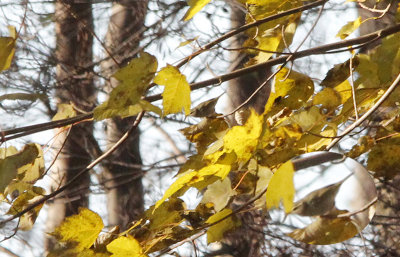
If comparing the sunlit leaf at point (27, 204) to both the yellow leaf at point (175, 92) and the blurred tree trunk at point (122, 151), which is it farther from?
the blurred tree trunk at point (122, 151)

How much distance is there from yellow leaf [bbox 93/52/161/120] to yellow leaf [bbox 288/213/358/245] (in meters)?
0.22

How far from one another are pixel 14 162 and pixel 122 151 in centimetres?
217

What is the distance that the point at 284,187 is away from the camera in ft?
1.71

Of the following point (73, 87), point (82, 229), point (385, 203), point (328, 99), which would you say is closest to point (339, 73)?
point (328, 99)

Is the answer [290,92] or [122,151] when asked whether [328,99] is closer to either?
[290,92]

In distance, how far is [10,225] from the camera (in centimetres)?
240

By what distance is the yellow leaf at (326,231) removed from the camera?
640mm

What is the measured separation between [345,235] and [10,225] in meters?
2.04

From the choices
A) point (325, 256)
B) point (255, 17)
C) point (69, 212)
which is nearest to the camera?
point (255, 17)

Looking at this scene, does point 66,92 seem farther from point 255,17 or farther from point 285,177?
point 285,177

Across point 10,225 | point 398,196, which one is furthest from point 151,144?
point 398,196

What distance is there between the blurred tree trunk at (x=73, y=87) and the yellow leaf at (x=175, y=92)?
1.97 metres

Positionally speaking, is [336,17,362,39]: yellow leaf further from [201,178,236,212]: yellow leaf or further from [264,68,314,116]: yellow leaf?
[201,178,236,212]: yellow leaf

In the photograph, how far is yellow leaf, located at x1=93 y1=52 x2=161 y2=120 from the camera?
631mm
